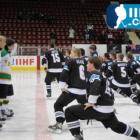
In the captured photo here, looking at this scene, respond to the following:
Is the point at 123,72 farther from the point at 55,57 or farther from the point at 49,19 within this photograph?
the point at 49,19

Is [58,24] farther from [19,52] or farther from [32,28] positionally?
[19,52]

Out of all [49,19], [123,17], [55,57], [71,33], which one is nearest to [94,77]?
[55,57]

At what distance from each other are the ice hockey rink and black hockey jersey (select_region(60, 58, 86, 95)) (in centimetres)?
73

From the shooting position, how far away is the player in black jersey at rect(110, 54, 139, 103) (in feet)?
32.0

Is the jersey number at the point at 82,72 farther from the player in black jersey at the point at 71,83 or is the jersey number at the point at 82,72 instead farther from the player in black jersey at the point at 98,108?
the player in black jersey at the point at 98,108

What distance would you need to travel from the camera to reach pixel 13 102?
1090cm

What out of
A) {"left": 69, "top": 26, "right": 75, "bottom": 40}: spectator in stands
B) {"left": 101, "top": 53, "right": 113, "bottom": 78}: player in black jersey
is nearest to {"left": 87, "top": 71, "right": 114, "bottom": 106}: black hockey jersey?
{"left": 101, "top": 53, "right": 113, "bottom": 78}: player in black jersey

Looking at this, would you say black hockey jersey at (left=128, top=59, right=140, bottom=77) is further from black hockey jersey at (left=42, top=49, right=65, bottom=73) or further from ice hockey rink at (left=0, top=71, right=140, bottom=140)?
black hockey jersey at (left=42, top=49, right=65, bottom=73)

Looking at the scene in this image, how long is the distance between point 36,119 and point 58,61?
121 inches

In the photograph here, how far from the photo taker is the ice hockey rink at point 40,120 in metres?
7.02

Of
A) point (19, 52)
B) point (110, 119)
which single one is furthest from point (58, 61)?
point (19, 52)

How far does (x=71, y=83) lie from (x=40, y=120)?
155cm

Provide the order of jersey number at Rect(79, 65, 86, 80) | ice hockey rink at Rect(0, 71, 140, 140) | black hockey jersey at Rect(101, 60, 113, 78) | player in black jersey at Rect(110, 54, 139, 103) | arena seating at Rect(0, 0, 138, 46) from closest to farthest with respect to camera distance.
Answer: ice hockey rink at Rect(0, 71, 140, 140) < jersey number at Rect(79, 65, 86, 80) < player in black jersey at Rect(110, 54, 139, 103) < black hockey jersey at Rect(101, 60, 113, 78) < arena seating at Rect(0, 0, 138, 46)

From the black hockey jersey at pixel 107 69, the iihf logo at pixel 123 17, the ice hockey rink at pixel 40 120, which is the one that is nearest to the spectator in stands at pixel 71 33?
the iihf logo at pixel 123 17
